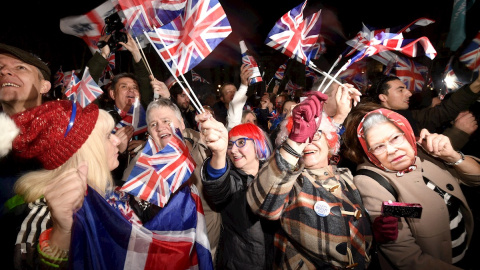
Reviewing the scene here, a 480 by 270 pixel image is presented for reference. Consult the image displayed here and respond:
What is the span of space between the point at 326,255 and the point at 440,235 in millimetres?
1102

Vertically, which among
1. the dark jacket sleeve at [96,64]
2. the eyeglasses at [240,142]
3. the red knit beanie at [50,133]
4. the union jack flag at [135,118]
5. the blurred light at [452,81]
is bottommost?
the blurred light at [452,81]

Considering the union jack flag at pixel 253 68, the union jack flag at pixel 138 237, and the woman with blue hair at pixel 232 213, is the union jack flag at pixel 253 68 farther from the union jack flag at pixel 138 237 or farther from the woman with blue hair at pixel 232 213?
the union jack flag at pixel 138 237

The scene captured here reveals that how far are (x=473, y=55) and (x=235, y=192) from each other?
15.5ft

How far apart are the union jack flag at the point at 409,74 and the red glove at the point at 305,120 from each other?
4.69 meters

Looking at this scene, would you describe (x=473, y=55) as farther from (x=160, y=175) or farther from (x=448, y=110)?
(x=160, y=175)

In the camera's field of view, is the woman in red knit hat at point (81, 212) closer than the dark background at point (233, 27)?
Yes

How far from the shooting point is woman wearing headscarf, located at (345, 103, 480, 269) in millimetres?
2113

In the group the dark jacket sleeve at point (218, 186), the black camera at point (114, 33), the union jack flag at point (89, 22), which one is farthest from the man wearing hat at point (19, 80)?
the dark jacket sleeve at point (218, 186)

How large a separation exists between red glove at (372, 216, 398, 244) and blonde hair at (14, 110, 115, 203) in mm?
2229

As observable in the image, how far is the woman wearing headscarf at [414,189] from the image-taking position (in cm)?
211

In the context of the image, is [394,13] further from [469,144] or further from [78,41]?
[78,41]

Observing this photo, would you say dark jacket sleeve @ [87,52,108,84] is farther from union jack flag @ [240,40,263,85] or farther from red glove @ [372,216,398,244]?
red glove @ [372,216,398,244]

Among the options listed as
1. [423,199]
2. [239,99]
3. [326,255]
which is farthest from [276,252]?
[239,99]

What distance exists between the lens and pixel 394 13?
37.4ft
